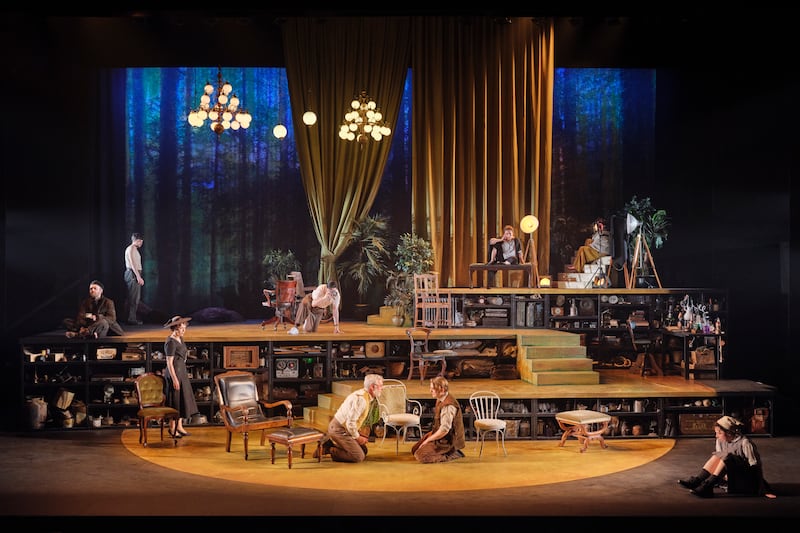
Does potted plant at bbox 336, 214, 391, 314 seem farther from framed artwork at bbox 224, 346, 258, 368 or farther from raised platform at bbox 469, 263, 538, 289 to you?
framed artwork at bbox 224, 346, 258, 368

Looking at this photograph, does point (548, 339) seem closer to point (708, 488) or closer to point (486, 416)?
point (486, 416)

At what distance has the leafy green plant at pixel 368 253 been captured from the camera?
46.9 ft

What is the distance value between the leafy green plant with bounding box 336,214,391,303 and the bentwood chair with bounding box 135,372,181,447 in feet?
14.0

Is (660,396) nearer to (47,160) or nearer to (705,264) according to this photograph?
(705,264)

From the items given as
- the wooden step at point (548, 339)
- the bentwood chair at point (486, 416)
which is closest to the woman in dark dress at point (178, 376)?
the bentwood chair at point (486, 416)

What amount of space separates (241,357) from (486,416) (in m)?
3.33

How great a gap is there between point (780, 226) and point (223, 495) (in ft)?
26.8

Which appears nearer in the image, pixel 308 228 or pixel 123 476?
pixel 123 476

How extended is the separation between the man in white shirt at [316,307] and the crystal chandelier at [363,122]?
2438mm

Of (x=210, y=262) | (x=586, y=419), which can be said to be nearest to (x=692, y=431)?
(x=586, y=419)

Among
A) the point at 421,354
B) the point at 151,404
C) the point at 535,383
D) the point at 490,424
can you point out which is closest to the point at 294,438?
the point at 490,424

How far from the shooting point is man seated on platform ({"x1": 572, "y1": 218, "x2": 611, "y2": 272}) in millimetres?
13930

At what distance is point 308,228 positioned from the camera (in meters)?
15.5

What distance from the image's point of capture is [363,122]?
13625mm
